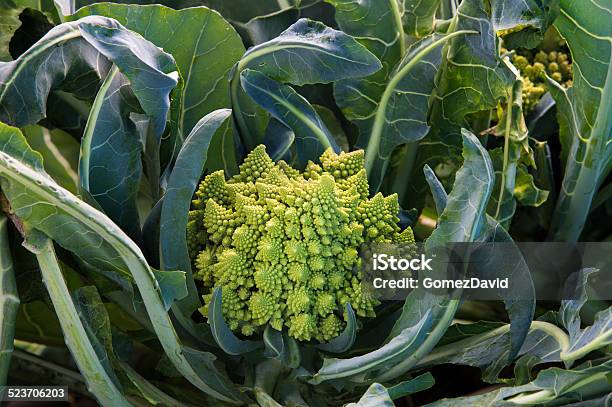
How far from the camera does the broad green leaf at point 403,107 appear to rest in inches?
33.8

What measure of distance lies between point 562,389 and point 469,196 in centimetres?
20

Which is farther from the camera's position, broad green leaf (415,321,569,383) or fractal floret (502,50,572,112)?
fractal floret (502,50,572,112)

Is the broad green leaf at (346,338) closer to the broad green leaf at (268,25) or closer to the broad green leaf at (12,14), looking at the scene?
the broad green leaf at (268,25)

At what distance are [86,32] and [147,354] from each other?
1.71 feet

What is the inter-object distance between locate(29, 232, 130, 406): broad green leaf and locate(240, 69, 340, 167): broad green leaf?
0.28 metres

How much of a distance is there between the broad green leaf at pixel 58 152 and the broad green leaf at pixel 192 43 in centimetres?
23

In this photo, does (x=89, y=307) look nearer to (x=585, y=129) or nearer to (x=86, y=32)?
(x=86, y=32)

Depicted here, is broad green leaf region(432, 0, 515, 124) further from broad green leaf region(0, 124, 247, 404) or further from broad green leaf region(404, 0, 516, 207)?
broad green leaf region(0, 124, 247, 404)

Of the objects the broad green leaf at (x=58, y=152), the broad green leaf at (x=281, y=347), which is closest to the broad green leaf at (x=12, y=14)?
the broad green leaf at (x=58, y=152)

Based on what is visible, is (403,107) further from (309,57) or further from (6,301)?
(6,301)

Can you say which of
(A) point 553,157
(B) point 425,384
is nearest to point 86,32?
(B) point 425,384

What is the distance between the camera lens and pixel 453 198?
70 centimetres

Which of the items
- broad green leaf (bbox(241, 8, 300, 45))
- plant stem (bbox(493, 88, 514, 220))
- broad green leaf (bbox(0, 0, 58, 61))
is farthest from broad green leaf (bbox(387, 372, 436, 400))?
broad green leaf (bbox(0, 0, 58, 61))

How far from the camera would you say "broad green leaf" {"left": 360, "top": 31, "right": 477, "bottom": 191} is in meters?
0.86
